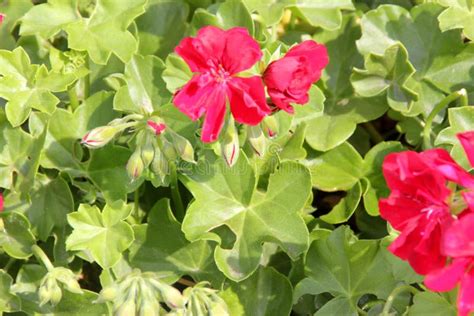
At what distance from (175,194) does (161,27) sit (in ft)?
2.01

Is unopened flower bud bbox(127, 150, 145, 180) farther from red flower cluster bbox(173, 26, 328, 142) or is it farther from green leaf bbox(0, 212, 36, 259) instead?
green leaf bbox(0, 212, 36, 259)

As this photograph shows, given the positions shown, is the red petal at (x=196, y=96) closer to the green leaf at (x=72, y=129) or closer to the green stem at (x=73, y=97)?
the green leaf at (x=72, y=129)

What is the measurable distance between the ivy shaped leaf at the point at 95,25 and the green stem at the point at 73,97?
0.15 meters

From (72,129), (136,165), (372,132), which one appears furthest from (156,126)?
(372,132)

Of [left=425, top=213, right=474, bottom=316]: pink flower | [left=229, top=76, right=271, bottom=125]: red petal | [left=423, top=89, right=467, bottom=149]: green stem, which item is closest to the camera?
[left=425, top=213, right=474, bottom=316]: pink flower

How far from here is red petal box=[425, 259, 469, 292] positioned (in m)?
1.45

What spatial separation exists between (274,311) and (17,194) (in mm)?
849

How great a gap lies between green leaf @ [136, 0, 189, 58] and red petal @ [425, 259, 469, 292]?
1.37 metres

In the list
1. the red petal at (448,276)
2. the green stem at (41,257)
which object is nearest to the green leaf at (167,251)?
the green stem at (41,257)

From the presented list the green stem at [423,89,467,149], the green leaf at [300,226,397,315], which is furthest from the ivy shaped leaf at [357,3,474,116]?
the green leaf at [300,226,397,315]

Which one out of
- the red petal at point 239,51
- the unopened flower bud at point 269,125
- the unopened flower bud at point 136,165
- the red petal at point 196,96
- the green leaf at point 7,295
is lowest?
the green leaf at point 7,295

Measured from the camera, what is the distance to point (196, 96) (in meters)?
1.71

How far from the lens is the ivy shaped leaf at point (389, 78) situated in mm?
2342

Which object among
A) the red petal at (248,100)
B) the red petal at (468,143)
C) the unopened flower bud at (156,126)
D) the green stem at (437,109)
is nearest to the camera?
the red petal at (468,143)
